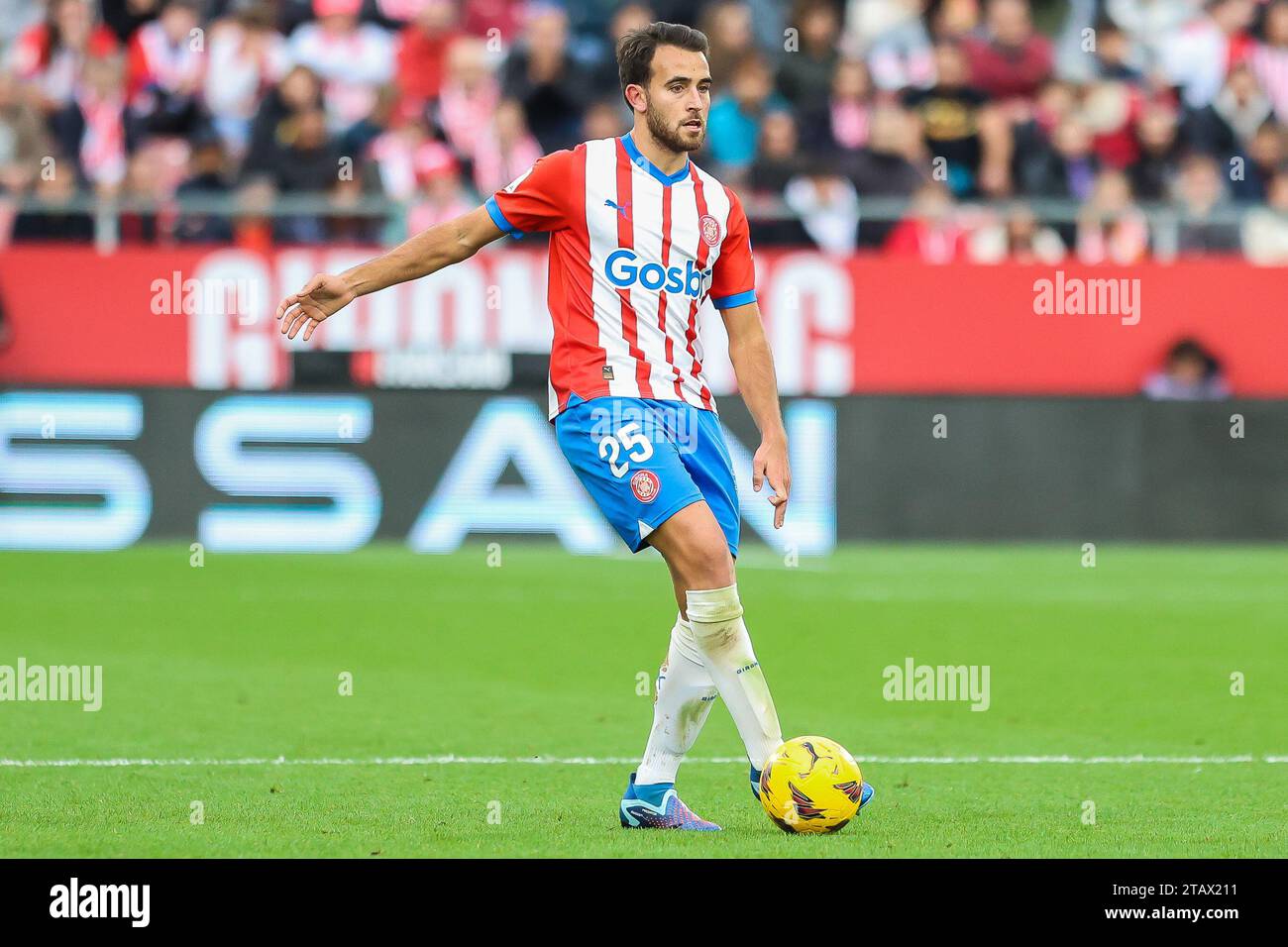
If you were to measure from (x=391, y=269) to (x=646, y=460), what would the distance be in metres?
0.96

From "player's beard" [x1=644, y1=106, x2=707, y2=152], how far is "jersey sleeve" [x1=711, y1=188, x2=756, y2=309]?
0.81 feet

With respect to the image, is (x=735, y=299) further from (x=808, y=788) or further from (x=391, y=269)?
(x=808, y=788)

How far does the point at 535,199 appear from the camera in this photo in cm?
657

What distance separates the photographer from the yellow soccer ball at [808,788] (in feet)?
20.6

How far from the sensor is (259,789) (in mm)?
7230

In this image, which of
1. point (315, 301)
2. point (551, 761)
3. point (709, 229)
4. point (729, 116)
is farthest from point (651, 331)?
point (729, 116)

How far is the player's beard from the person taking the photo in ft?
21.3

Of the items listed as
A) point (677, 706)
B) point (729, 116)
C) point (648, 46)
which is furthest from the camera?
point (729, 116)

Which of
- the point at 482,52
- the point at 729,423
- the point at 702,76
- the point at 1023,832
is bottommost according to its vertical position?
the point at 1023,832

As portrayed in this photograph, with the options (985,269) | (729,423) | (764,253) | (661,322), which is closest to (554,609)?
(729,423)

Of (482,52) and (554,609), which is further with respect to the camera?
(482,52)

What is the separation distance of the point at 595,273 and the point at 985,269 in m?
9.82

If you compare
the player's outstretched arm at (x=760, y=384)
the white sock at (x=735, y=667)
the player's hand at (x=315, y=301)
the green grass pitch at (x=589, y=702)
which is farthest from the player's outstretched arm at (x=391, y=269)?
the green grass pitch at (x=589, y=702)

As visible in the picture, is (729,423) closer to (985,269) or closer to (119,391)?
(985,269)
